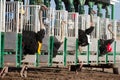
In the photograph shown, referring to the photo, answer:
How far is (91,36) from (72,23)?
1.64 metres

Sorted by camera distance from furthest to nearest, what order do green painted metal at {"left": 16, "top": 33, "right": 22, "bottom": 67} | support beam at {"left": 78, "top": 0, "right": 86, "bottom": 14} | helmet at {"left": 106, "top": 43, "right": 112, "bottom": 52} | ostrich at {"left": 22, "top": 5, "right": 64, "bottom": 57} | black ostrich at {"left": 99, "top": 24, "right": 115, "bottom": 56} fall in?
support beam at {"left": 78, "top": 0, "right": 86, "bottom": 14}
helmet at {"left": 106, "top": 43, "right": 112, "bottom": 52}
black ostrich at {"left": 99, "top": 24, "right": 115, "bottom": 56}
ostrich at {"left": 22, "top": 5, "right": 64, "bottom": 57}
green painted metal at {"left": 16, "top": 33, "right": 22, "bottom": 67}

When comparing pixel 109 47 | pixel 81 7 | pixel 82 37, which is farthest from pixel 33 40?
pixel 81 7

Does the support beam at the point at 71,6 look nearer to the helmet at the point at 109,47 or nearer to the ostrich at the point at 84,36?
the helmet at the point at 109,47

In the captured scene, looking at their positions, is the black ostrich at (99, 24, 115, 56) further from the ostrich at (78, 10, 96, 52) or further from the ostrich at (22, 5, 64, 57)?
the ostrich at (22, 5, 64, 57)

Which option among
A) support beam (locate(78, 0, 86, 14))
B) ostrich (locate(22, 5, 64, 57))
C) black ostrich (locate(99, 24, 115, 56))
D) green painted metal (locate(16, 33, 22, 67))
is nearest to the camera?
green painted metal (locate(16, 33, 22, 67))

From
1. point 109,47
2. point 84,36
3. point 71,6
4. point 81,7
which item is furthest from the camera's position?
point 81,7

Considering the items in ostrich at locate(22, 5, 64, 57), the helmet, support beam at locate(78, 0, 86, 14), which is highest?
support beam at locate(78, 0, 86, 14)

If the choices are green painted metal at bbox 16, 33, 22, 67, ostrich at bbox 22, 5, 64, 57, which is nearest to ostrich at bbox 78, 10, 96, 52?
ostrich at bbox 22, 5, 64, 57

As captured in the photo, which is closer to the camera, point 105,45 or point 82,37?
point 82,37

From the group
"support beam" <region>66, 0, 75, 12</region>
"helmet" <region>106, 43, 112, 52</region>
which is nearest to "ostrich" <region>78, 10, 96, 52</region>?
"helmet" <region>106, 43, 112, 52</region>

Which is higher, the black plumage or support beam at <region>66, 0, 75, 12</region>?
support beam at <region>66, 0, 75, 12</region>

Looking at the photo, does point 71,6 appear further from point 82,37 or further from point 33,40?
point 33,40

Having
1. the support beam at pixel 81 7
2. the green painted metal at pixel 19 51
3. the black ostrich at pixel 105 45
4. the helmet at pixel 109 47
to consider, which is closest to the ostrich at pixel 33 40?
the green painted metal at pixel 19 51

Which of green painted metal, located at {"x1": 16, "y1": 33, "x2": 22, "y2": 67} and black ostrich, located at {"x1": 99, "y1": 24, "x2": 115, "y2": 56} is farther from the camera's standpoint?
black ostrich, located at {"x1": 99, "y1": 24, "x2": 115, "y2": 56}
